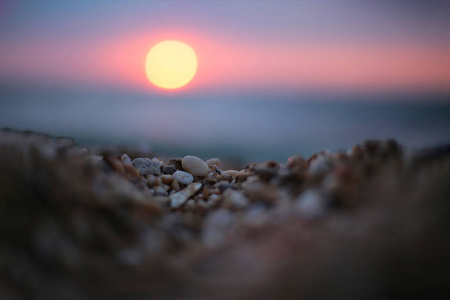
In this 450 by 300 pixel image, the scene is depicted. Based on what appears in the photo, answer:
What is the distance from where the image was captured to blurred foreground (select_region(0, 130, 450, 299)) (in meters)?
1.01

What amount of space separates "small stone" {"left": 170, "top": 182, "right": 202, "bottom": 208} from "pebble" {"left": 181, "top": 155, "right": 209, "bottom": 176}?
20cm

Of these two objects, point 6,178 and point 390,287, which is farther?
point 6,178

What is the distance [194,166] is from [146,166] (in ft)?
1.13

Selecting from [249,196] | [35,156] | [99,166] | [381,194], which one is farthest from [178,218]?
[381,194]

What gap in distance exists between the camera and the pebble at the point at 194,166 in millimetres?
2389

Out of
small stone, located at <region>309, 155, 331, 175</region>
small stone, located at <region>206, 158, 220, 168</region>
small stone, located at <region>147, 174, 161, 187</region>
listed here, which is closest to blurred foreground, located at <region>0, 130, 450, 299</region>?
small stone, located at <region>309, 155, 331, 175</region>

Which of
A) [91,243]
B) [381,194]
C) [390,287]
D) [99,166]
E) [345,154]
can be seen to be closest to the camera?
[390,287]

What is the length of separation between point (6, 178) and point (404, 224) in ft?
4.89

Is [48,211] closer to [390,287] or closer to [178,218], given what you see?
[178,218]

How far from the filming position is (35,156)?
141 centimetres

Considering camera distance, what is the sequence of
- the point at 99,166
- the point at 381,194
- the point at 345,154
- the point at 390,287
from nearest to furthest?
1. the point at 390,287
2. the point at 381,194
3. the point at 99,166
4. the point at 345,154

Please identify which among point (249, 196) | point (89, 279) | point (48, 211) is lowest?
point (89, 279)

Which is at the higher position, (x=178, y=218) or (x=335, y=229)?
(x=178, y=218)

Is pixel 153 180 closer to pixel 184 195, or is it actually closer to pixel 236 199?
pixel 184 195
